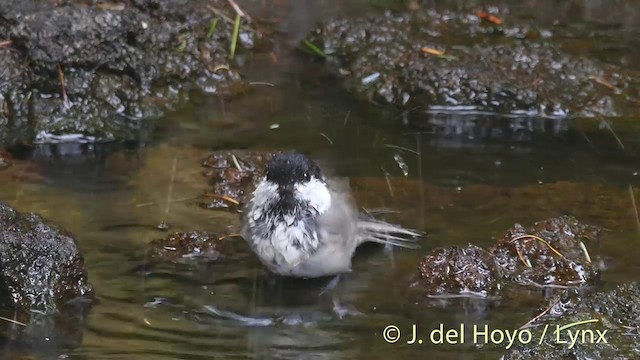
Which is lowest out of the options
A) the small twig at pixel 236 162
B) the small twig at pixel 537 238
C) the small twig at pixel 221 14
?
the small twig at pixel 537 238

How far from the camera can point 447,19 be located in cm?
794

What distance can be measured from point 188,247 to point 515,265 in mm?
1543

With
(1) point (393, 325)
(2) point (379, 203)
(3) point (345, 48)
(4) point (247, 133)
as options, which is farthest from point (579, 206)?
(3) point (345, 48)

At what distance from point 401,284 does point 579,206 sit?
1.27 meters

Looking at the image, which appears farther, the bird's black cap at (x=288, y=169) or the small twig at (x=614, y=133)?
the small twig at (x=614, y=133)

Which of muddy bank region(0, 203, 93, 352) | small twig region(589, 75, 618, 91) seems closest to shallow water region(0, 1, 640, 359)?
muddy bank region(0, 203, 93, 352)

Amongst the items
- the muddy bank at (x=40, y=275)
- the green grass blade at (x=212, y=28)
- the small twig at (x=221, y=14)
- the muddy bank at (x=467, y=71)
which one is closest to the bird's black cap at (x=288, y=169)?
the muddy bank at (x=40, y=275)

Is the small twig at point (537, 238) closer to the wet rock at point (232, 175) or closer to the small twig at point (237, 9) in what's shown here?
the wet rock at point (232, 175)

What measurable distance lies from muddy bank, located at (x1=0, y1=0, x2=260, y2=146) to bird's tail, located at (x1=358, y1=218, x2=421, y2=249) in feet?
6.60

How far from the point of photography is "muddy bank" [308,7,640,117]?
6781 mm

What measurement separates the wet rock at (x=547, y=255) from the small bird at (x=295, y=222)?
76 cm

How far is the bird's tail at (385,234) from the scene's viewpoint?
4.98m

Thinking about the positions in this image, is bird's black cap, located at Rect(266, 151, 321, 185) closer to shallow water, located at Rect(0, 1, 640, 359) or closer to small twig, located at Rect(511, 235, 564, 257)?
shallow water, located at Rect(0, 1, 640, 359)

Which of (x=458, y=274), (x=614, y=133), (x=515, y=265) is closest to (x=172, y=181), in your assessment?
(x=458, y=274)
